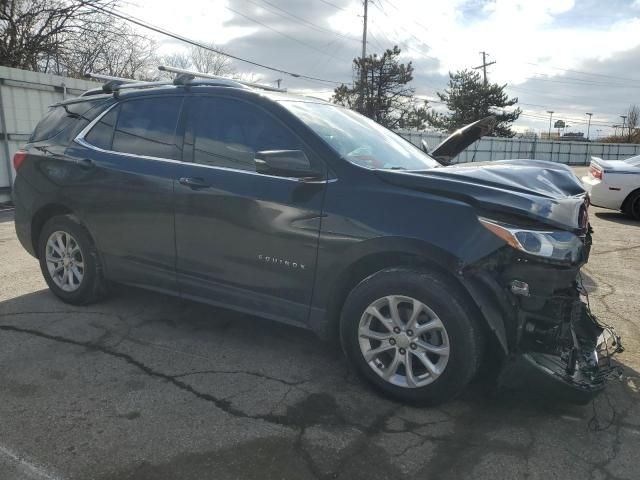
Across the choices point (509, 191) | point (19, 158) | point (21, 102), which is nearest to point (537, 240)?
point (509, 191)

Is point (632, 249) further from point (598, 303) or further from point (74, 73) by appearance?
point (74, 73)

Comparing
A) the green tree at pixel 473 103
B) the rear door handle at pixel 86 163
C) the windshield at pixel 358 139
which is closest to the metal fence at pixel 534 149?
the green tree at pixel 473 103

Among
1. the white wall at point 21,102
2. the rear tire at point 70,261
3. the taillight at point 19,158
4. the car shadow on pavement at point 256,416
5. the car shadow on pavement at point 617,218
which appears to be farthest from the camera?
the white wall at point 21,102

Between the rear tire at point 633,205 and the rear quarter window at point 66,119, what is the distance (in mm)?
9860

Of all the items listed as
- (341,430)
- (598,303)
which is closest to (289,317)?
(341,430)

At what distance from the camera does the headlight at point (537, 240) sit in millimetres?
2668

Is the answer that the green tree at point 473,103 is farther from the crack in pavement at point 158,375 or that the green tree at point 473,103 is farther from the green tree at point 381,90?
the crack in pavement at point 158,375

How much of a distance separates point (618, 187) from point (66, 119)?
9866 millimetres

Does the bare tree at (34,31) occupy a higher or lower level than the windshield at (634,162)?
higher

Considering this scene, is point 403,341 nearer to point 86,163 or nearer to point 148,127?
point 148,127

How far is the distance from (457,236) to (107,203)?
269 centimetres

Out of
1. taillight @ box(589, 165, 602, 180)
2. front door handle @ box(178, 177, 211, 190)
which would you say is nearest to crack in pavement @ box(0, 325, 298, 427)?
front door handle @ box(178, 177, 211, 190)

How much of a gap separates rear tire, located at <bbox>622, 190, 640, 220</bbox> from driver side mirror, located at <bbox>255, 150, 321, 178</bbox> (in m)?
9.33

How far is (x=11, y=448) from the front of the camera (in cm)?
250
